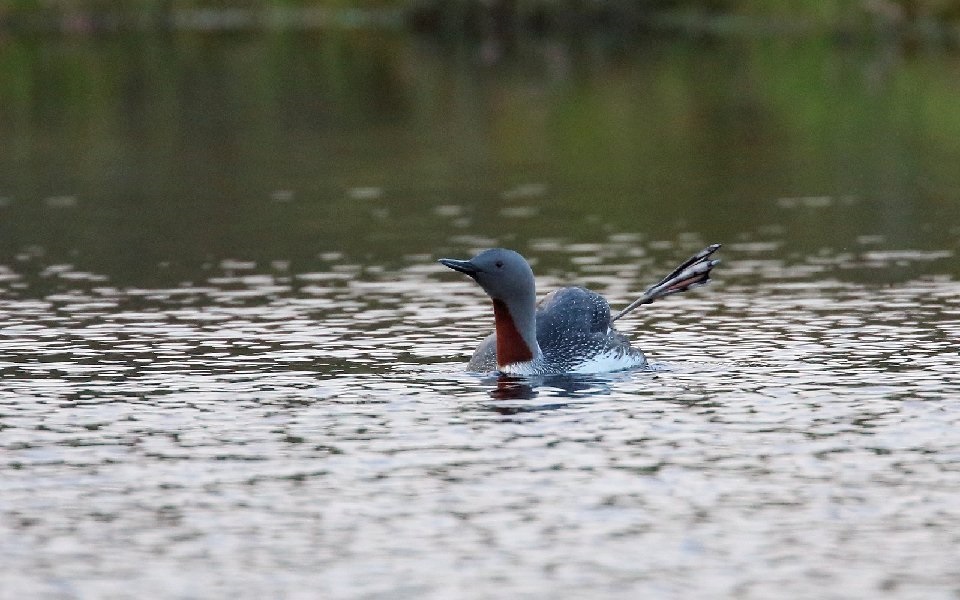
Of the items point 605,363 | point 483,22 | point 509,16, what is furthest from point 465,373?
point 483,22

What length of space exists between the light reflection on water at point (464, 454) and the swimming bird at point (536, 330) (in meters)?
0.27

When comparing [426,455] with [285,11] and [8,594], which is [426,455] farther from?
[285,11]

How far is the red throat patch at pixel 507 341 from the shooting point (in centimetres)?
1611

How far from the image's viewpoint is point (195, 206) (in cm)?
3047

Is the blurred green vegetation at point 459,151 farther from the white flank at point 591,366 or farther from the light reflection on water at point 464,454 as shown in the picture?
the white flank at point 591,366

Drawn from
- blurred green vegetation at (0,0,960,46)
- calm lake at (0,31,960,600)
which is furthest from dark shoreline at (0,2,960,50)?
calm lake at (0,31,960,600)

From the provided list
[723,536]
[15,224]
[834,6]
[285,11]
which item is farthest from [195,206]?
[285,11]

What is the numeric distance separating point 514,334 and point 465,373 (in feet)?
1.81

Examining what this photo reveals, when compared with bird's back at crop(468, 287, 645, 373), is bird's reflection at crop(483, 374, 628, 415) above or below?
Result: below

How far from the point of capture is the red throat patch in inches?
634

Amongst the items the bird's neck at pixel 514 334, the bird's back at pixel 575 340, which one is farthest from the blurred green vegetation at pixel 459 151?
the bird's neck at pixel 514 334

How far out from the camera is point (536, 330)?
16656 millimetres

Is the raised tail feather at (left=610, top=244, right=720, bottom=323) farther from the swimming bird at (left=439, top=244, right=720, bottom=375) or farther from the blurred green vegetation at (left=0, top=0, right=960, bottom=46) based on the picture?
the blurred green vegetation at (left=0, top=0, right=960, bottom=46)

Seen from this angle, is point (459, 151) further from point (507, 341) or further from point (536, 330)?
point (507, 341)
